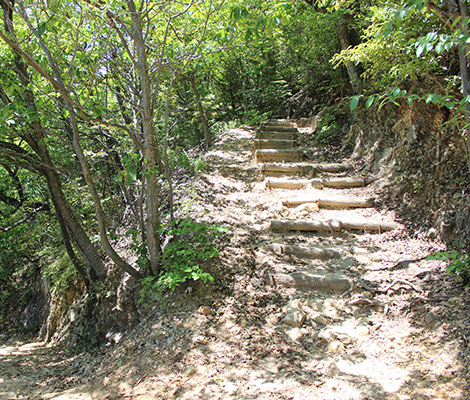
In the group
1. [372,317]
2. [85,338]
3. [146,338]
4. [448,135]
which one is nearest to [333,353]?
[372,317]

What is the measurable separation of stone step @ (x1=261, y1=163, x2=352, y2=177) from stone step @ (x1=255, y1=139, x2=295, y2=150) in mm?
1385

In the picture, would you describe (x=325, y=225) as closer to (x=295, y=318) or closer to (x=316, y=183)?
(x=316, y=183)

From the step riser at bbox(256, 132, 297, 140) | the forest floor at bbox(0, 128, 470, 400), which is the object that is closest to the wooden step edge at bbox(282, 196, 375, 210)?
the forest floor at bbox(0, 128, 470, 400)

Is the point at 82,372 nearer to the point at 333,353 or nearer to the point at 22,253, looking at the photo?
the point at 333,353

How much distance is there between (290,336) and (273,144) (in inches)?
234

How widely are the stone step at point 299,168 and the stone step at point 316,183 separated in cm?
49

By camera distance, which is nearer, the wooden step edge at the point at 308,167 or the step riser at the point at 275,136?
the wooden step edge at the point at 308,167

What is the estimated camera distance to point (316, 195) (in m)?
5.75

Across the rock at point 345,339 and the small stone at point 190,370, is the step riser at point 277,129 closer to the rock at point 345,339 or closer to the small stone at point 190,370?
the rock at point 345,339

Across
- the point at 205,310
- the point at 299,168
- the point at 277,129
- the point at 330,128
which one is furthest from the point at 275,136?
the point at 205,310

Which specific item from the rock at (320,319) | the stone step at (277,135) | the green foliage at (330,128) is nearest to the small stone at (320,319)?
the rock at (320,319)

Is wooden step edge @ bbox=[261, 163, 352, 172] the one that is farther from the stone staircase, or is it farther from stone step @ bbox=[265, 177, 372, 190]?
stone step @ bbox=[265, 177, 372, 190]

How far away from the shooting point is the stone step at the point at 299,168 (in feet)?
22.2

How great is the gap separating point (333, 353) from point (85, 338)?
3.75m
